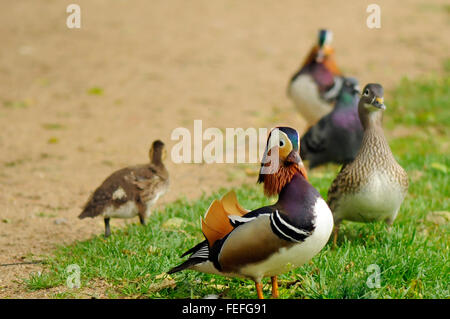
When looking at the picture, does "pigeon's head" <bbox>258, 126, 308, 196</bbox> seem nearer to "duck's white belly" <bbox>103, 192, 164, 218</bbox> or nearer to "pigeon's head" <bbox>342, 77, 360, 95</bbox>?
"duck's white belly" <bbox>103, 192, 164, 218</bbox>

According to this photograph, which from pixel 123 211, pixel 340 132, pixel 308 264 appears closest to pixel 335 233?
pixel 308 264

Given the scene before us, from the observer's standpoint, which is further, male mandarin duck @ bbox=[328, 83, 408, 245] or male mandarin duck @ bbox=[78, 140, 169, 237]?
male mandarin duck @ bbox=[78, 140, 169, 237]

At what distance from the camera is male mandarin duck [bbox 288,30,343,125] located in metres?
7.56

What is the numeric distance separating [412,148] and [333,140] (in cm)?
125

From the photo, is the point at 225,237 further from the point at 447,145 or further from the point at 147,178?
the point at 447,145

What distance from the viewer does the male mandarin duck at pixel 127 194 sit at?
15.9 feet

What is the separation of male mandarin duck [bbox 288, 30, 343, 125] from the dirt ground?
795 millimetres

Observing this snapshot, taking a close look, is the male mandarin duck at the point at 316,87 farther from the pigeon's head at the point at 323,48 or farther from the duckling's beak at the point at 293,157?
the duckling's beak at the point at 293,157

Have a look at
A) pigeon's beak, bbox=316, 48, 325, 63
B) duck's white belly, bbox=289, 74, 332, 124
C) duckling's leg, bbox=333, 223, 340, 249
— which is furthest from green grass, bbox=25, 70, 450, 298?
pigeon's beak, bbox=316, 48, 325, 63

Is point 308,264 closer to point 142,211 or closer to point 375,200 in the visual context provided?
point 375,200

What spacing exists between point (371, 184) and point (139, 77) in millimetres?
6253

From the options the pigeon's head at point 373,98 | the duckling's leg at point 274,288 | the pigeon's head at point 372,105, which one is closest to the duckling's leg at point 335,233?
the pigeon's head at point 372,105

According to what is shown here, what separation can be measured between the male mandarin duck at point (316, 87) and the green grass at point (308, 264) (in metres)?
1.63

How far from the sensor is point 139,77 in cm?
1006
